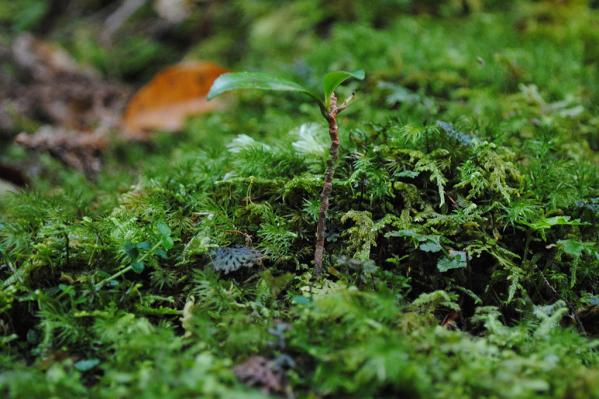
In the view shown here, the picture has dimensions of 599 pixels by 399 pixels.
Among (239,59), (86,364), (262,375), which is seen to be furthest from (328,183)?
(239,59)

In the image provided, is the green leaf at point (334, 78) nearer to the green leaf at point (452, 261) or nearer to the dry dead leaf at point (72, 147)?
the green leaf at point (452, 261)

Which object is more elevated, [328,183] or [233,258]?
[328,183]

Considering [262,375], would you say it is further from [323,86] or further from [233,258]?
[323,86]

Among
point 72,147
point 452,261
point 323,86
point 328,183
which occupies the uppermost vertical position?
point 323,86

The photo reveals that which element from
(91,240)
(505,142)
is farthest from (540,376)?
(91,240)

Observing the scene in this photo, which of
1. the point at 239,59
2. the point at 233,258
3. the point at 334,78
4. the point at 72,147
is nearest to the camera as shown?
the point at 334,78

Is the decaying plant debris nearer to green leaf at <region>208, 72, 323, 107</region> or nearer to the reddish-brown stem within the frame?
the reddish-brown stem

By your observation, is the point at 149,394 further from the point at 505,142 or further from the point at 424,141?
the point at 505,142

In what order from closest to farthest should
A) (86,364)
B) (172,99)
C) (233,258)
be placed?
(86,364), (233,258), (172,99)
